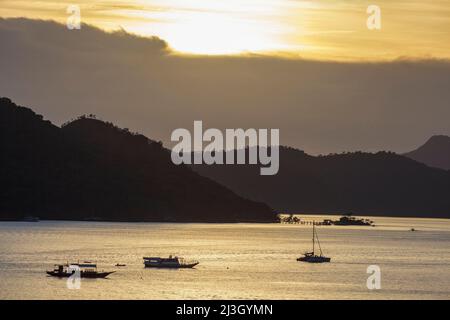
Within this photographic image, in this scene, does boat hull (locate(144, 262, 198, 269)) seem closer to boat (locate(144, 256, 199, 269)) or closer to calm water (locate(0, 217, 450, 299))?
boat (locate(144, 256, 199, 269))

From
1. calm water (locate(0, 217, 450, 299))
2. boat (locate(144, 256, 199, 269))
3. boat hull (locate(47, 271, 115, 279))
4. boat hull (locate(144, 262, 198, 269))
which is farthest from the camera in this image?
boat (locate(144, 256, 199, 269))

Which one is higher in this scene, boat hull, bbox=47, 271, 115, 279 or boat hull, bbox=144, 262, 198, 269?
boat hull, bbox=144, 262, 198, 269

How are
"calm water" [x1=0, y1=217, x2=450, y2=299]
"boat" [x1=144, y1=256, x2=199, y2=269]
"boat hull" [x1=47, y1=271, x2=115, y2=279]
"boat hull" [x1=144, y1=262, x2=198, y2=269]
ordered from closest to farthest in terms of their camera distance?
"calm water" [x1=0, y1=217, x2=450, y2=299] < "boat hull" [x1=47, y1=271, x2=115, y2=279] < "boat hull" [x1=144, y1=262, x2=198, y2=269] < "boat" [x1=144, y1=256, x2=199, y2=269]

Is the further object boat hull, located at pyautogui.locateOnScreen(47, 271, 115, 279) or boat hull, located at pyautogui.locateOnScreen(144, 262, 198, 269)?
boat hull, located at pyautogui.locateOnScreen(144, 262, 198, 269)

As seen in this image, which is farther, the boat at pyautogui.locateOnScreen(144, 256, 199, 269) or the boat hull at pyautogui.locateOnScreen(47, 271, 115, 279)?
Result: the boat at pyautogui.locateOnScreen(144, 256, 199, 269)

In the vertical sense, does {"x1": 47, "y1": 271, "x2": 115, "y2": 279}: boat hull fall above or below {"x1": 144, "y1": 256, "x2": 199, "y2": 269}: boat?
below

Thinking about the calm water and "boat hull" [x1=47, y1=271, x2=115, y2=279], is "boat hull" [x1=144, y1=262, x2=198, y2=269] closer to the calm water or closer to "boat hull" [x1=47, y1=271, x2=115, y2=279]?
the calm water

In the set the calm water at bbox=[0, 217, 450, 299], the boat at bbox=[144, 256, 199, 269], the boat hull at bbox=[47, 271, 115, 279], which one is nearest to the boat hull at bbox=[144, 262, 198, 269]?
the boat at bbox=[144, 256, 199, 269]

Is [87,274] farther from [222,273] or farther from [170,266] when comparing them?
[170,266]

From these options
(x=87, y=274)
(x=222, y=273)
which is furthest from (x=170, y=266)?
(x=87, y=274)

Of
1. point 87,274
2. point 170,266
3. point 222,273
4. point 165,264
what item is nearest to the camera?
point 87,274

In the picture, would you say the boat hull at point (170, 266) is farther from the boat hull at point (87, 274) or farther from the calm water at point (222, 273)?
the boat hull at point (87, 274)
